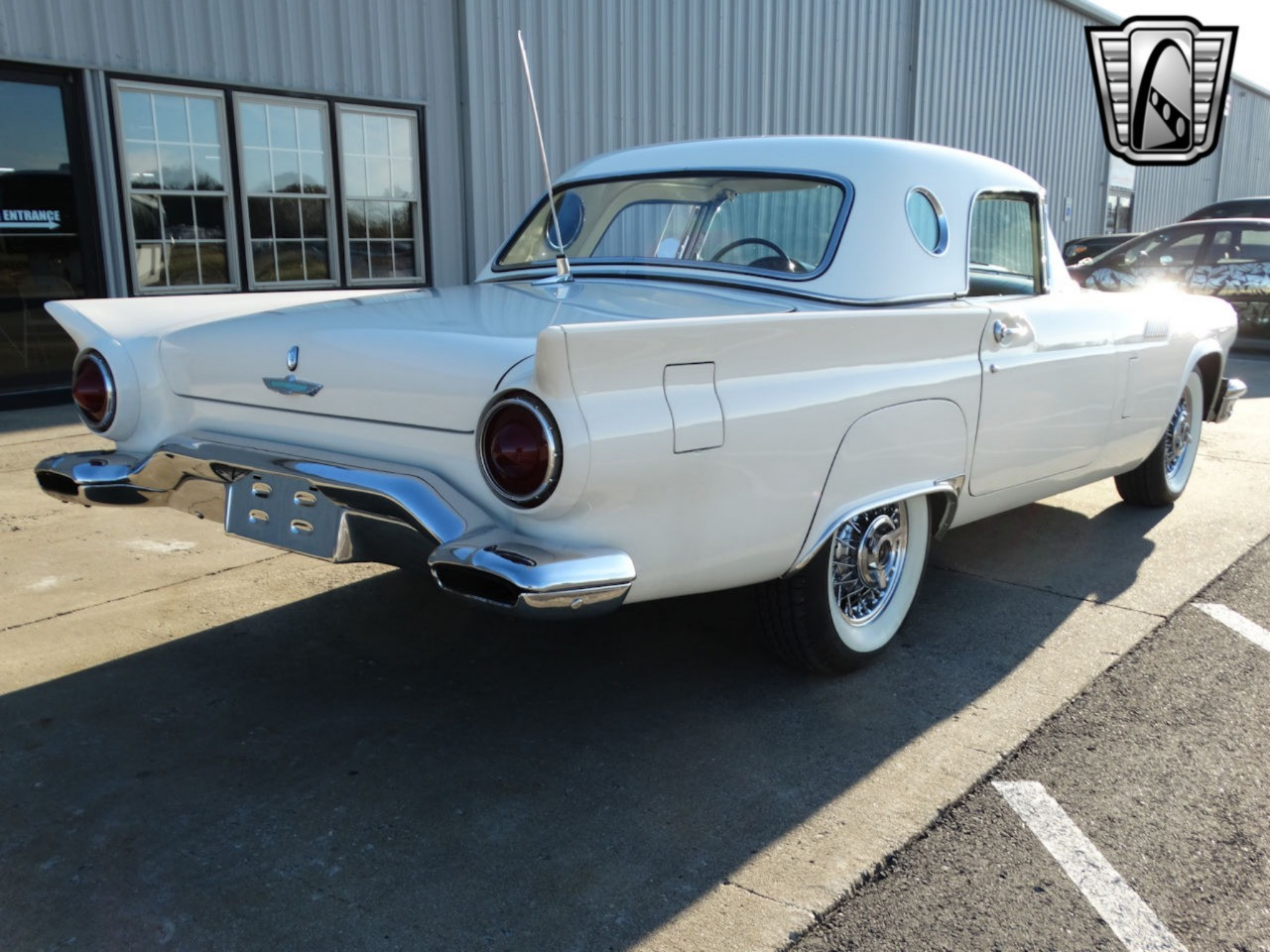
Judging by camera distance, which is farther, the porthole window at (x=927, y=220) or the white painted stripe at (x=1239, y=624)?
the white painted stripe at (x=1239, y=624)

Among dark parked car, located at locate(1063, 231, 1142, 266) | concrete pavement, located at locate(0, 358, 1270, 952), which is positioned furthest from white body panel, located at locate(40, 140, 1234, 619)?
dark parked car, located at locate(1063, 231, 1142, 266)

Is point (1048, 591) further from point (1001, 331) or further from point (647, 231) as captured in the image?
point (647, 231)

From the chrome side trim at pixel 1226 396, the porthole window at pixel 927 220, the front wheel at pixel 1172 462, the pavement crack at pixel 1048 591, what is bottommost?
the pavement crack at pixel 1048 591

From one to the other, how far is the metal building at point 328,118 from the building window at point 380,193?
0.06 feet

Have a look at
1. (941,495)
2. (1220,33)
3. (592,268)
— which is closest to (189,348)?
(592,268)

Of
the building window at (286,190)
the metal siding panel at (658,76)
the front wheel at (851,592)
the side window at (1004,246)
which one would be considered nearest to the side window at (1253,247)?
the metal siding panel at (658,76)

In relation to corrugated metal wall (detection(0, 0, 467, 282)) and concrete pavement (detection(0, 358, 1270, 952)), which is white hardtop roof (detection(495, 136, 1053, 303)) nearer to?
concrete pavement (detection(0, 358, 1270, 952))

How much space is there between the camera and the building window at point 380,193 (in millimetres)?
9469

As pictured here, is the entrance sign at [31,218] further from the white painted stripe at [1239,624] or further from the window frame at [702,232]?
the white painted stripe at [1239,624]

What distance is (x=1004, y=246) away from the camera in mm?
4148

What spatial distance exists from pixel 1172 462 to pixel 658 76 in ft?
26.1

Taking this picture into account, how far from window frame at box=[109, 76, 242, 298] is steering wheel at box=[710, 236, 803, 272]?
5.53m

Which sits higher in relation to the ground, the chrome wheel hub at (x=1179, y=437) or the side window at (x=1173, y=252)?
the side window at (x=1173, y=252)

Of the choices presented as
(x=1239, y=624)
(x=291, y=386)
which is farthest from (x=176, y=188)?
(x=1239, y=624)
